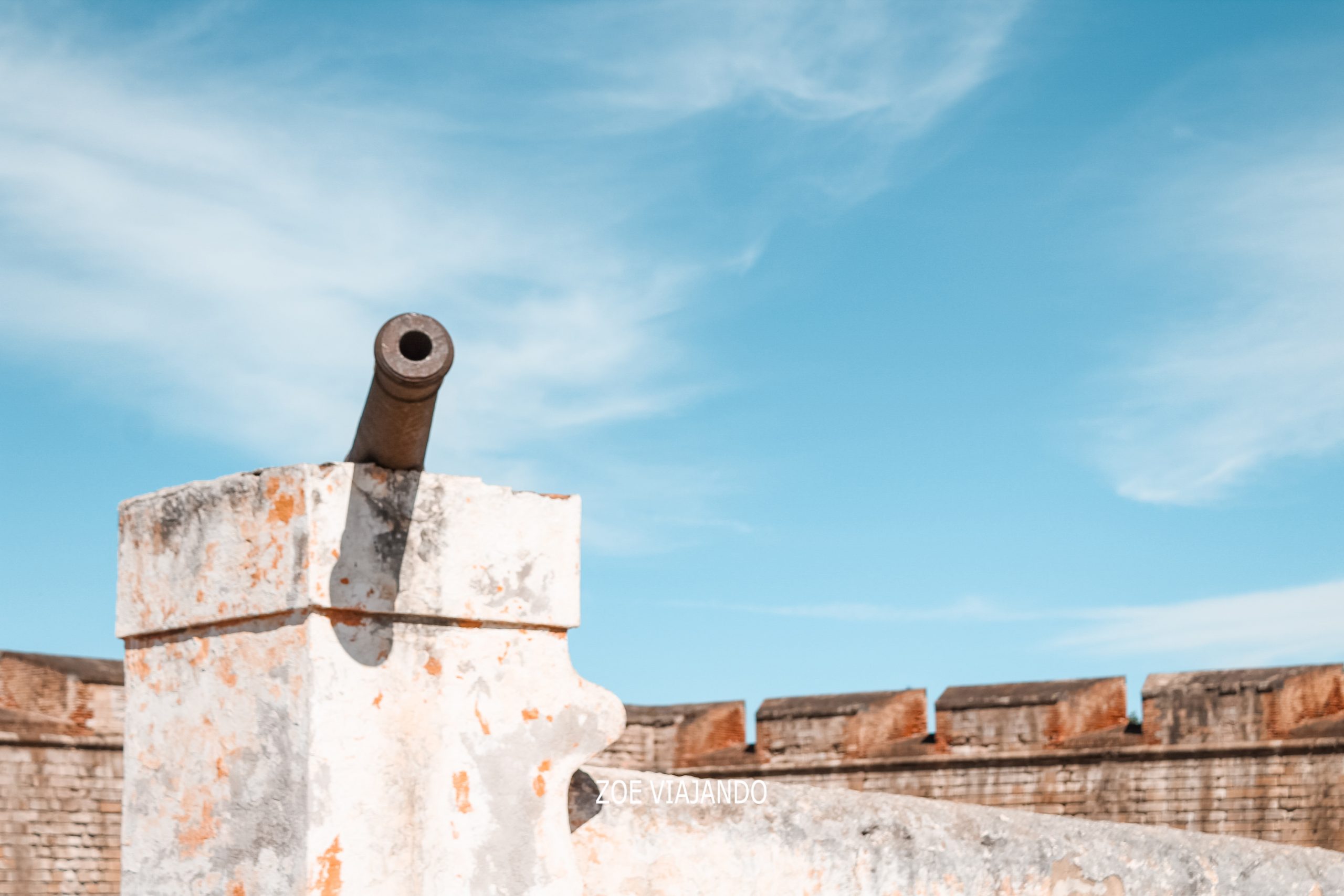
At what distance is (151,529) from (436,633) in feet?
1.96

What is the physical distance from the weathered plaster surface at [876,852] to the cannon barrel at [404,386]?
0.88 m

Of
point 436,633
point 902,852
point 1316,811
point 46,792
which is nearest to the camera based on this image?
point 436,633

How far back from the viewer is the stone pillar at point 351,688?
101 inches

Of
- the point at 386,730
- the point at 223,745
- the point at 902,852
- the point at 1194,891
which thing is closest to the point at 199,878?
the point at 223,745

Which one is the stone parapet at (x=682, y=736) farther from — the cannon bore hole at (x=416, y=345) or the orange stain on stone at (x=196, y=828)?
the cannon bore hole at (x=416, y=345)

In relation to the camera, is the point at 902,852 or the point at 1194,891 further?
the point at 1194,891

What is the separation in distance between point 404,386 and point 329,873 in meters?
0.85

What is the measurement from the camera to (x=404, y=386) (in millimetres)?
2348

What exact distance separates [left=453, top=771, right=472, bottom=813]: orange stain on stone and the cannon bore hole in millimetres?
799

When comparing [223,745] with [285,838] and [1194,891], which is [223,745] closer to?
[285,838]

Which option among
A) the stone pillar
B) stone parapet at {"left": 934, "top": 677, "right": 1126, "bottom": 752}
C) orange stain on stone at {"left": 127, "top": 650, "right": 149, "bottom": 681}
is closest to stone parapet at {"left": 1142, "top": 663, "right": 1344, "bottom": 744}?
stone parapet at {"left": 934, "top": 677, "right": 1126, "bottom": 752}

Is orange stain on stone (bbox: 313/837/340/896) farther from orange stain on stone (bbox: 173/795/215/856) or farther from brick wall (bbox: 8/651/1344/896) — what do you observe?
brick wall (bbox: 8/651/1344/896)

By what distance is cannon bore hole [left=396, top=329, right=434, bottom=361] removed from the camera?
2.34 meters

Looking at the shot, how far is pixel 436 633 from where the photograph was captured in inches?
107
